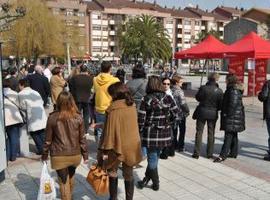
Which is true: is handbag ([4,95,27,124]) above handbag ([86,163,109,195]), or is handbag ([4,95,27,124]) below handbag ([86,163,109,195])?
above

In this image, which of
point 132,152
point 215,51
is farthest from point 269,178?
point 215,51

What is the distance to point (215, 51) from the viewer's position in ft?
64.9

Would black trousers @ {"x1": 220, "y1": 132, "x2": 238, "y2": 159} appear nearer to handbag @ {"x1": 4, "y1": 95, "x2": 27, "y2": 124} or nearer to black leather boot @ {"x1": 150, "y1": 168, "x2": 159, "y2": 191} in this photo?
black leather boot @ {"x1": 150, "y1": 168, "x2": 159, "y2": 191}

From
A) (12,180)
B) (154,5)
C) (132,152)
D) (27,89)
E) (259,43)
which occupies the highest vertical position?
(154,5)

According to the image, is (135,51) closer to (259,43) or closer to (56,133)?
(259,43)

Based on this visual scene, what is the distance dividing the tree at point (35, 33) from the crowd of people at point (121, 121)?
1318 inches

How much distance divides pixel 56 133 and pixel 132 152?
944 millimetres

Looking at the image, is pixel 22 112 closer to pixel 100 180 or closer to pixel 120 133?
pixel 100 180

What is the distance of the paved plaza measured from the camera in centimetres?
608

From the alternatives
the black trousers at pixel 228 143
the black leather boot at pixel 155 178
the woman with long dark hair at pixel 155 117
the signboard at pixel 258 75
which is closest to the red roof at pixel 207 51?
the signboard at pixel 258 75

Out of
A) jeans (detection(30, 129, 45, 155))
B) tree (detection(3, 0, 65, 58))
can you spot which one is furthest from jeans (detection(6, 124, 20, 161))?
tree (detection(3, 0, 65, 58))

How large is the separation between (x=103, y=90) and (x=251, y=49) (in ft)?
37.1

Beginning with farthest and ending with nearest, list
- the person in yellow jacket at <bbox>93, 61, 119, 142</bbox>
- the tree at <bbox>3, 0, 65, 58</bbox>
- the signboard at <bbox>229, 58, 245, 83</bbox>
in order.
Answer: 1. the tree at <bbox>3, 0, 65, 58</bbox>
2. the signboard at <bbox>229, 58, 245, 83</bbox>
3. the person in yellow jacket at <bbox>93, 61, 119, 142</bbox>

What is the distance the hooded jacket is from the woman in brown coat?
225cm
